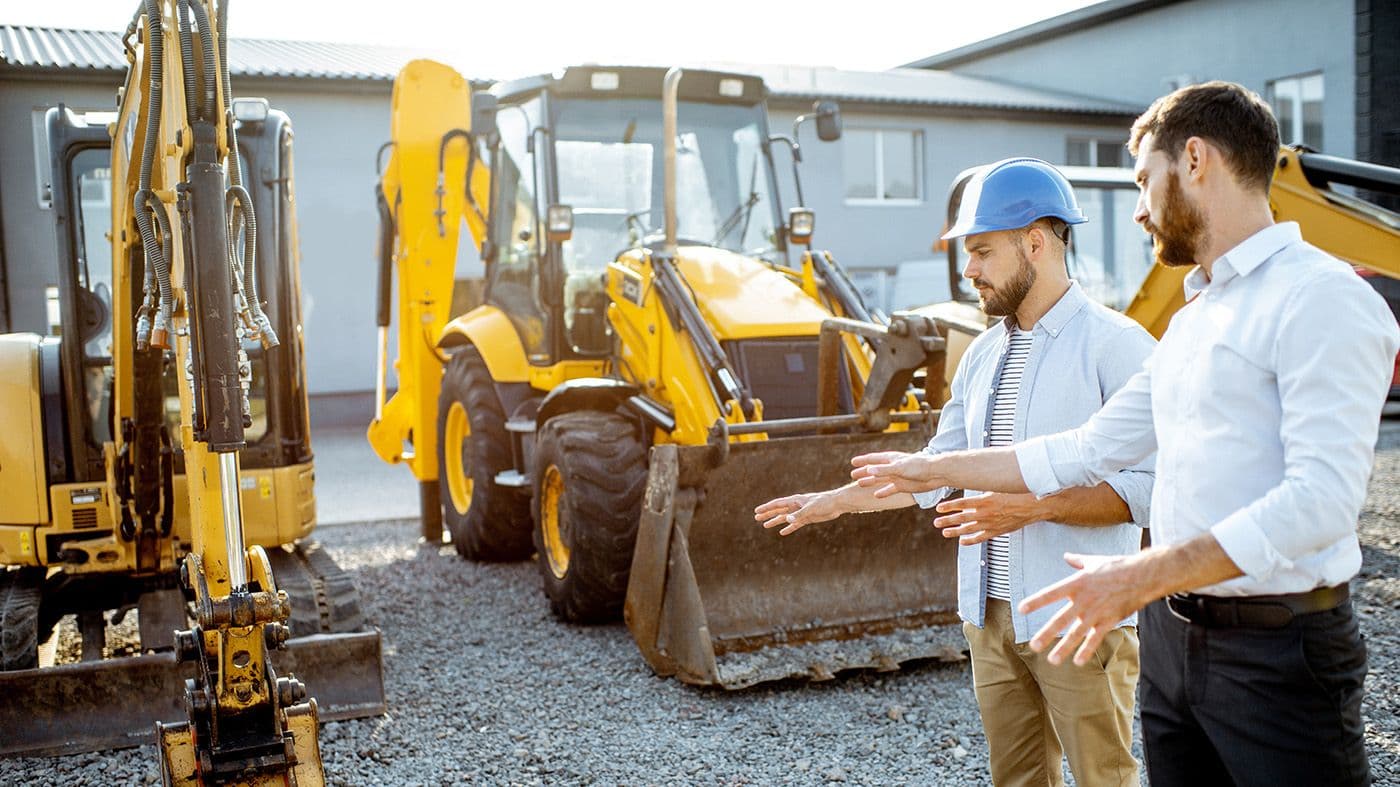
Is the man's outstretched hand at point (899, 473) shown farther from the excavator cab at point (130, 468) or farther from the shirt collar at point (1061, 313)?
the excavator cab at point (130, 468)

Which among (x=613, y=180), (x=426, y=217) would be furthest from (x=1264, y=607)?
(x=426, y=217)

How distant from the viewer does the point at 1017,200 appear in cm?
274

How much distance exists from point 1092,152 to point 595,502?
1970cm

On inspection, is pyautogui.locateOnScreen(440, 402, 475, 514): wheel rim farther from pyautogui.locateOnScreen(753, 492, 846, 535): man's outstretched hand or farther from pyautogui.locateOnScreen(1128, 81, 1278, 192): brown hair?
pyautogui.locateOnScreen(1128, 81, 1278, 192): brown hair

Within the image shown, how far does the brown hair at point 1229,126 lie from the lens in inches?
79.0

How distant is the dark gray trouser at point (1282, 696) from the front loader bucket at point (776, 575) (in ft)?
10.4

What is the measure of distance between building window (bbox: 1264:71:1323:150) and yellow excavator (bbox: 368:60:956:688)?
16754 mm

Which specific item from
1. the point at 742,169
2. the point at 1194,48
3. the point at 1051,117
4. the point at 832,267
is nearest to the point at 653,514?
the point at 832,267

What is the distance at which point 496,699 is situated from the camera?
5352mm

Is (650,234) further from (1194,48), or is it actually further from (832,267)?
(1194,48)

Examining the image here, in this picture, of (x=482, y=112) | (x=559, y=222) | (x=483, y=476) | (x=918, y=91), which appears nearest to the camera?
(x=559, y=222)

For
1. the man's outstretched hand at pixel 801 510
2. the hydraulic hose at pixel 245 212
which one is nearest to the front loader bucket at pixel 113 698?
the hydraulic hose at pixel 245 212

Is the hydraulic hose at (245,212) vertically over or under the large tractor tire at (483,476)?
over

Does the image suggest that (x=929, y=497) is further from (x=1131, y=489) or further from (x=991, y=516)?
(x=1131, y=489)
